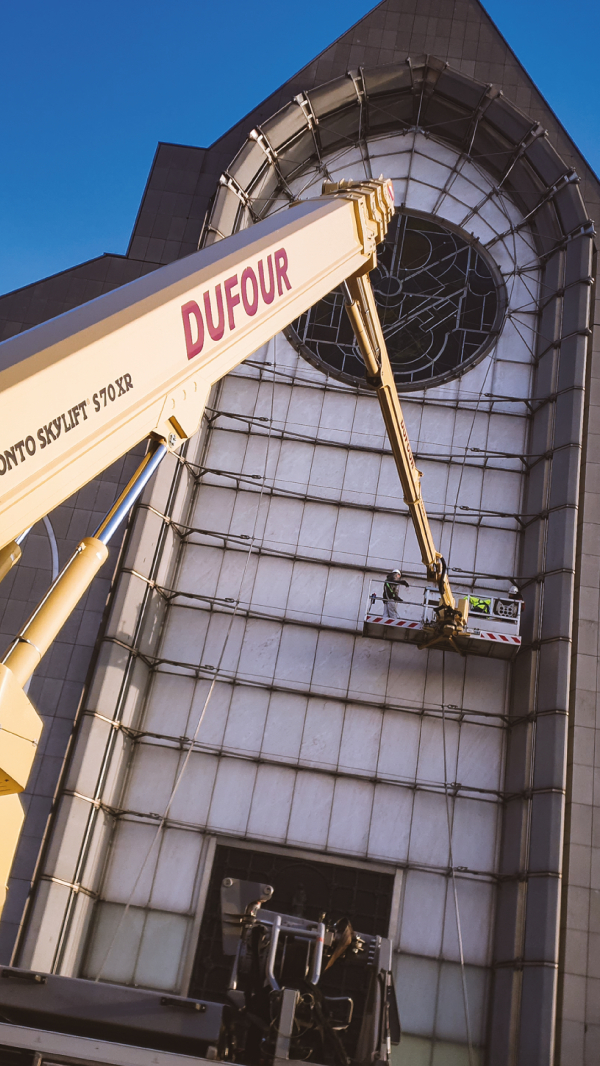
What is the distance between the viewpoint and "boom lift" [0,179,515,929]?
3.73 metres

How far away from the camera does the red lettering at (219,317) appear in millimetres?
5196

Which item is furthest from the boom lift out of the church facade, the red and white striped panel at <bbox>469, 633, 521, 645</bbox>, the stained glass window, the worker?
the stained glass window

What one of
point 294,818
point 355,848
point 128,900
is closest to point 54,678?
point 128,900

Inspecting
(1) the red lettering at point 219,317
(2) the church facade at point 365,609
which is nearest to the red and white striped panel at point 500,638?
(2) the church facade at point 365,609

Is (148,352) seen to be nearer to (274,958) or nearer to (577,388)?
(274,958)

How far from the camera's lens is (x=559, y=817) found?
59.1 feet

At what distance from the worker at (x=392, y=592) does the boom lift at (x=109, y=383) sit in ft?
41.5

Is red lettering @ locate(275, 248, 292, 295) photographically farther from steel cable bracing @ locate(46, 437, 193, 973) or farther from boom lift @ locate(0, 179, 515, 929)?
steel cable bracing @ locate(46, 437, 193, 973)

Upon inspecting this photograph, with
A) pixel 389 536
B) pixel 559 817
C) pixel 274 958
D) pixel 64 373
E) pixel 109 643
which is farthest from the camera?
pixel 389 536

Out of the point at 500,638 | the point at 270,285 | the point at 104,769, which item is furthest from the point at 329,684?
the point at 270,285

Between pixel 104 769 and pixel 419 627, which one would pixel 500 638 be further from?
pixel 104 769

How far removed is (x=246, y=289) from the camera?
5.72 metres

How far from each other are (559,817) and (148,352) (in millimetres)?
16306

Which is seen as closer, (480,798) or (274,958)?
(274,958)
